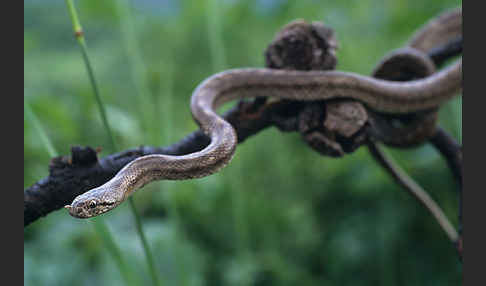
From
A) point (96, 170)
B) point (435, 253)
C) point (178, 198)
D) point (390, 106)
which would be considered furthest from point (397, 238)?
point (96, 170)

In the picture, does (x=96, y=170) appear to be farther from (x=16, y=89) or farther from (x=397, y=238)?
(x=397, y=238)

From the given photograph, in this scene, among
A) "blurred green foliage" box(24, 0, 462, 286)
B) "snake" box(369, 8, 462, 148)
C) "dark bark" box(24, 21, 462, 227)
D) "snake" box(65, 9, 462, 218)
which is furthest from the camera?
"blurred green foliage" box(24, 0, 462, 286)

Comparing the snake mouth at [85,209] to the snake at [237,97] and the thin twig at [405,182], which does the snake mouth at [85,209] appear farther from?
the thin twig at [405,182]

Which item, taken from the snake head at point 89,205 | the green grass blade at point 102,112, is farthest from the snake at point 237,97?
the green grass blade at point 102,112

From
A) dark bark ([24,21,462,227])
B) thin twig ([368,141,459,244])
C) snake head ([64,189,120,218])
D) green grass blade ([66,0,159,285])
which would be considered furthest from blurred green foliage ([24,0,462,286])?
snake head ([64,189,120,218])

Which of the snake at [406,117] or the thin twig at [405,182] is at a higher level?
the snake at [406,117]

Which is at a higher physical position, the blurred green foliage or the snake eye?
the snake eye

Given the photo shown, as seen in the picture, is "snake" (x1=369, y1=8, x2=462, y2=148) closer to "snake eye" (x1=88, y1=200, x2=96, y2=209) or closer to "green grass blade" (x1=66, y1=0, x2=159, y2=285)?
"green grass blade" (x1=66, y1=0, x2=159, y2=285)

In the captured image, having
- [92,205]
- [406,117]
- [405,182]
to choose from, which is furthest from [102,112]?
[405,182]

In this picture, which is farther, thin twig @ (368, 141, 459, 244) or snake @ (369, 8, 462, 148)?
thin twig @ (368, 141, 459, 244)
